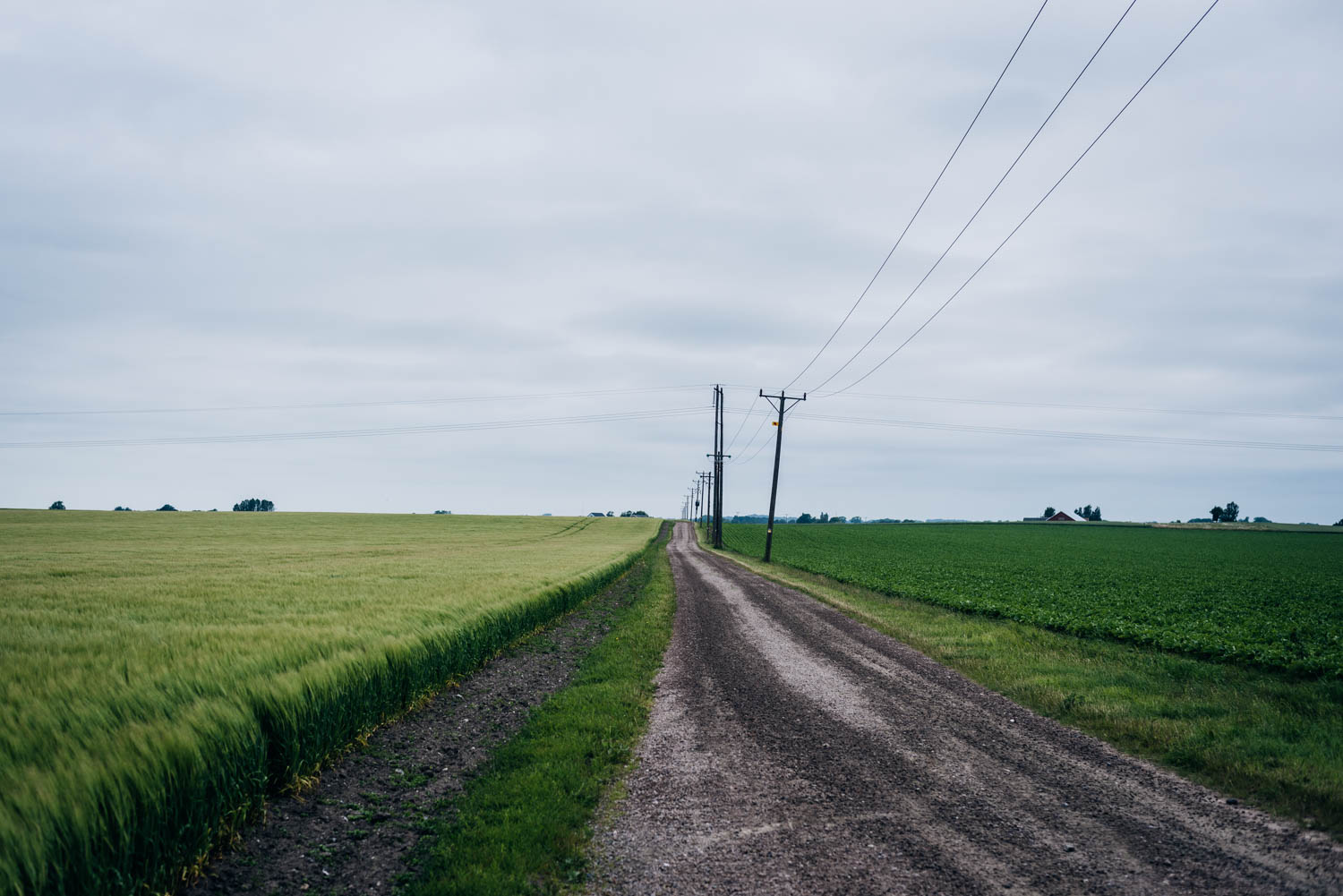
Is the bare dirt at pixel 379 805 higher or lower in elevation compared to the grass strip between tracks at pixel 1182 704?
lower

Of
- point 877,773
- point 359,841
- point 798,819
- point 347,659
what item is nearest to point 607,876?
point 798,819

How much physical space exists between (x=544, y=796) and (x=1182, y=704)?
29.9 feet

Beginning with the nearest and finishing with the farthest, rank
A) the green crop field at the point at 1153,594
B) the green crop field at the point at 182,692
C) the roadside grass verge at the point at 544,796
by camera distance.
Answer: the green crop field at the point at 182,692 → the roadside grass verge at the point at 544,796 → the green crop field at the point at 1153,594

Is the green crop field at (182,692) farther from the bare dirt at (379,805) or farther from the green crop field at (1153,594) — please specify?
the green crop field at (1153,594)

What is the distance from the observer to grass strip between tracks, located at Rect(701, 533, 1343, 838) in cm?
630

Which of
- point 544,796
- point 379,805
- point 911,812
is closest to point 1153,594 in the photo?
point 911,812

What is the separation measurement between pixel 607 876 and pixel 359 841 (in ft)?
7.31

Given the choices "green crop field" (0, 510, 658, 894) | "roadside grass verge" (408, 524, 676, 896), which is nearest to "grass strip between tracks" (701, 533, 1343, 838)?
"roadside grass verge" (408, 524, 676, 896)

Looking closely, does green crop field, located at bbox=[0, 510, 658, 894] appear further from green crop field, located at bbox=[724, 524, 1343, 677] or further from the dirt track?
green crop field, located at bbox=[724, 524, 1343, 677]

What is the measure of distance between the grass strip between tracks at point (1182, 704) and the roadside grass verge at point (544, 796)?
20.1ft

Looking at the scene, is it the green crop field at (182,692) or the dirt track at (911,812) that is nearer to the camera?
the green crop field at (182,692)

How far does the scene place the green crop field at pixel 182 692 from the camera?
3.80 meters

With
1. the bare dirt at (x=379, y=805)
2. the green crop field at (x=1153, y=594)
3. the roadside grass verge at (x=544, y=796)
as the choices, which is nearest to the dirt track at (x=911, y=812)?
the roadside grass verge at (x=544, y=796)

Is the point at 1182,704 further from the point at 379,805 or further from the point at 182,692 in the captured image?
the point at 182,692
